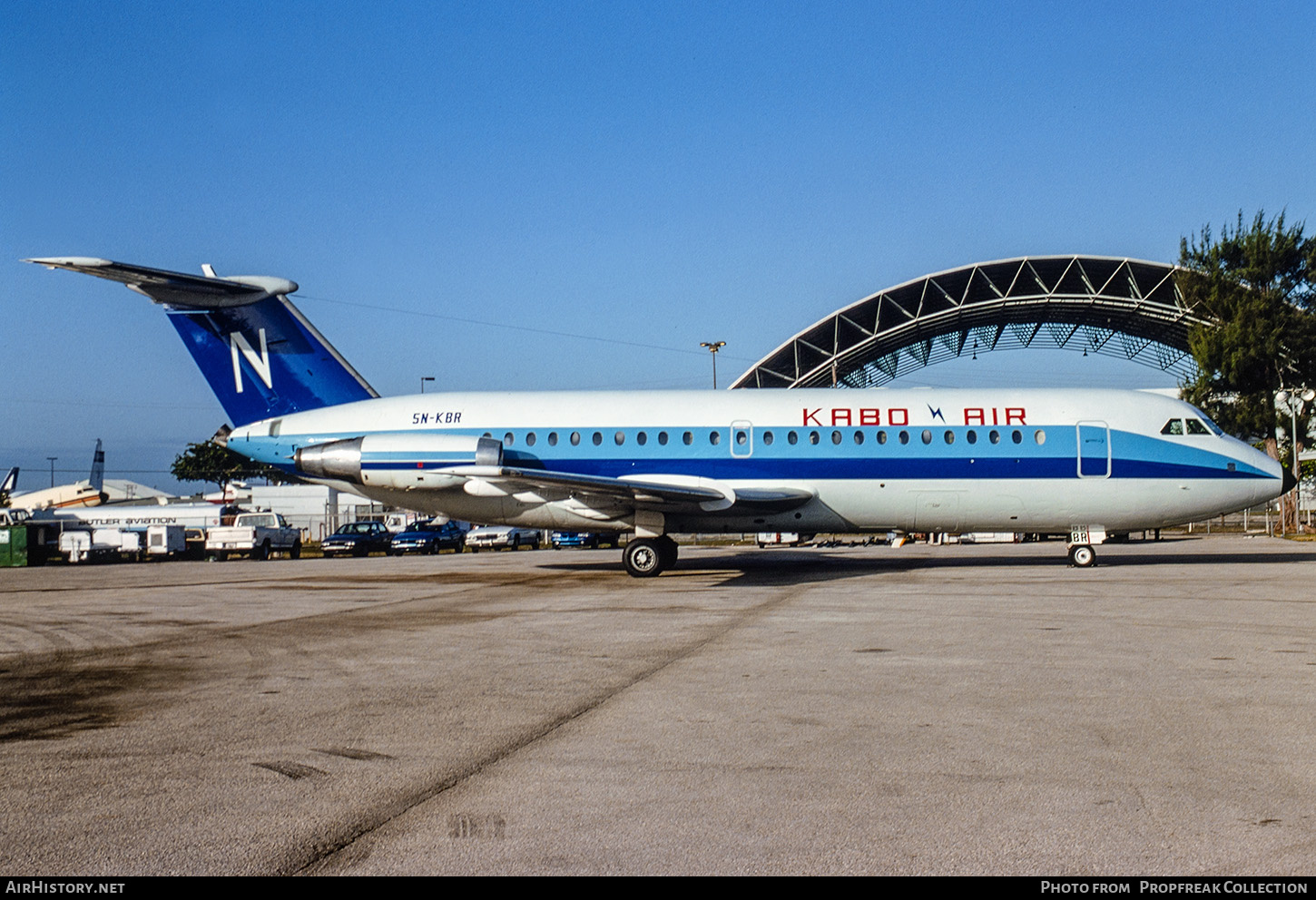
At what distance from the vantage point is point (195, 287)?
21500mm

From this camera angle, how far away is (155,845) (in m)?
4.39

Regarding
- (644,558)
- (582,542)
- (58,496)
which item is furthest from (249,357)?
(58,496)

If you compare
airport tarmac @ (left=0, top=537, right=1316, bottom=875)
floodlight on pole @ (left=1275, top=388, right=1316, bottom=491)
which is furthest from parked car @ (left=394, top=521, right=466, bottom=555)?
floodlight on pole @ (left=1275, top=388, right=1316, bottom=491)

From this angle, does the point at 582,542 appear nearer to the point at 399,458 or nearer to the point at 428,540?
the point at 428,540

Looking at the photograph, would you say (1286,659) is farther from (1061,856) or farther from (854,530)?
(854,530)

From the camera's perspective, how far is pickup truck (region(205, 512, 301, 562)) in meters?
40.9

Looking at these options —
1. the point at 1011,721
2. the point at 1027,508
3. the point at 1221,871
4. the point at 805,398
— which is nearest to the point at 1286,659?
the point at 1011,721

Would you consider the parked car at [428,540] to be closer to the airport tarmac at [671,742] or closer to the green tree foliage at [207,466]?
the airport tarmac at [671,742]

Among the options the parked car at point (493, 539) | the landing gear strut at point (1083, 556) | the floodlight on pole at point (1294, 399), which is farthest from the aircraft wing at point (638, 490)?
the floodlight on pole at point (1294, 399)

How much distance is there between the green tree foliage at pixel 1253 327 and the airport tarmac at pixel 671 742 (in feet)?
101

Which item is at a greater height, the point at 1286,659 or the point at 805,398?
the point at 805,398

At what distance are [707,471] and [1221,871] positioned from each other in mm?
17390

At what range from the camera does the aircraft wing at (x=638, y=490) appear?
19156 millimetres

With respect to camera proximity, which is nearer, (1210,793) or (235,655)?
(1210,793)
